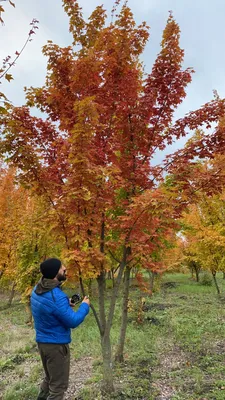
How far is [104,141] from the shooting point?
415 cm

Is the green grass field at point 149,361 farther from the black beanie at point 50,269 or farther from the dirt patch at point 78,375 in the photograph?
the black beanie at point 50,269

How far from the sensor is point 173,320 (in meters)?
8.77

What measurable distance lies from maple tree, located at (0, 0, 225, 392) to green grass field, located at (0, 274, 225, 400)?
774mm

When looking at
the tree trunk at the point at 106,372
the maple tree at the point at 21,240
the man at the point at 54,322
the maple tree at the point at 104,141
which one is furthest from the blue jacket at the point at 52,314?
the maple tree at the point at 21,240

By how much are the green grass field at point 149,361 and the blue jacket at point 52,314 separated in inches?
68.9

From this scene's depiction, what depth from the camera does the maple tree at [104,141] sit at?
141 inches

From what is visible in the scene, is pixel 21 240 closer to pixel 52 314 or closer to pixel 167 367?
pixel 167 367

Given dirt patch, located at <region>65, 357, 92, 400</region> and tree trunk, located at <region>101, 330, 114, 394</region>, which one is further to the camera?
dirt patch, located at <region>65, 357, 92, 400</region>

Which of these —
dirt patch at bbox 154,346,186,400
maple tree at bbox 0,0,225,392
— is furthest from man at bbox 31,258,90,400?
dirt patch at bbox 154,346,186,400

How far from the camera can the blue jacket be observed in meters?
2.75

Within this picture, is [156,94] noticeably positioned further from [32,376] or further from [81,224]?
[32,376]

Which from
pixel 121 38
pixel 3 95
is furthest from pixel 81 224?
pixel 121 38

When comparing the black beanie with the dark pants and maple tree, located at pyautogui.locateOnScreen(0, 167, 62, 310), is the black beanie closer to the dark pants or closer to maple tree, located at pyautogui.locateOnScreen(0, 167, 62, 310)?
the dark pants

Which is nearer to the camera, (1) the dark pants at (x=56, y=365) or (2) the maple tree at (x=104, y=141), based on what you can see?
(1) the dark pants at (x=56, y=365)
